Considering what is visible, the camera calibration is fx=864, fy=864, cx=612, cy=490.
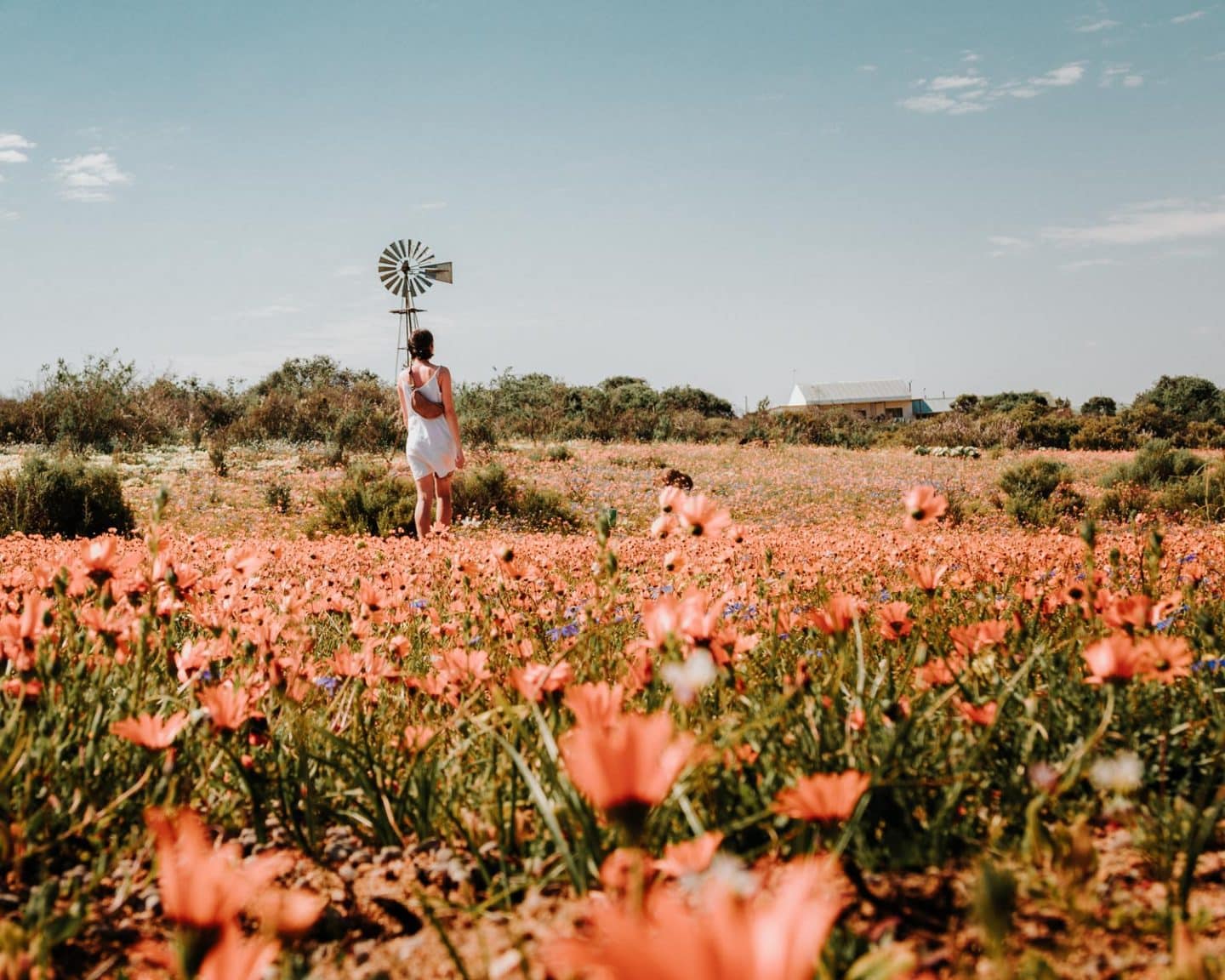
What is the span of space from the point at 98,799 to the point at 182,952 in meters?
0.89

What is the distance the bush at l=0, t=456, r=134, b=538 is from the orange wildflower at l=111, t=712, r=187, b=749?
8.50 metres

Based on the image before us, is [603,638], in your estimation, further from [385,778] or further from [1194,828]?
[1194,828]

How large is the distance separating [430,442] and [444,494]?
0.54 m

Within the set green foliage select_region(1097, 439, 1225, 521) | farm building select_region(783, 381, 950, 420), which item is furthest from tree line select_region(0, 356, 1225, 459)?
farm building select_region(783, 381, 950, 420)

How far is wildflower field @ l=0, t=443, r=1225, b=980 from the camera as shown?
29.2 inches

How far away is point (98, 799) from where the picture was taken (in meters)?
1.44

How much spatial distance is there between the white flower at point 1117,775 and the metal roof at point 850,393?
219ft

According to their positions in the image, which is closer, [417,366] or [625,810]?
[625,810]

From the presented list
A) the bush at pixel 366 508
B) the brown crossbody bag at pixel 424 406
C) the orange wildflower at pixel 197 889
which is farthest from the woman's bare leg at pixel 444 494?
the orange wildflower at pixel 197 889

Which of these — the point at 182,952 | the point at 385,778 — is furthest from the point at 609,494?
the point at 182,952

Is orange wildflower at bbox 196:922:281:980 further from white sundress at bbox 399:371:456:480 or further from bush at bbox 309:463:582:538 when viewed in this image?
bush at bbox 309:463:582:538

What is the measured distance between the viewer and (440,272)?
20.3 m

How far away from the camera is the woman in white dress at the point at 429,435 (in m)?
7.15

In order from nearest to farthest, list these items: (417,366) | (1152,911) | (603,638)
A: (1152,911), (603,638), (417,366)
